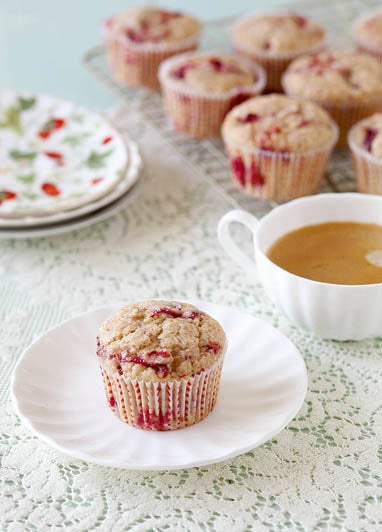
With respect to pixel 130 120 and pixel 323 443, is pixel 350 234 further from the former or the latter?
pixel 130 120

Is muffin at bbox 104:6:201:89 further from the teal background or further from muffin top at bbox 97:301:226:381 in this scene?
muffin top at bbox 97:301:226:381

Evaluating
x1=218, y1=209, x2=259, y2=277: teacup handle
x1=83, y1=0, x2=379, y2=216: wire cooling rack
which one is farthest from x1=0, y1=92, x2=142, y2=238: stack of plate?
x1=218, y1=209, x2=259, y2=277: teacup handle

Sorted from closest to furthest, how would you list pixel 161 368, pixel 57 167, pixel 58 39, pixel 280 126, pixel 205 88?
pixel 161 368, pixel 280 126, pixel 57 167, pixel 205 88, pixel 58 39

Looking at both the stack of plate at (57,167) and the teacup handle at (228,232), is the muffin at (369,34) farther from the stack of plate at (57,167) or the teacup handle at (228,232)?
the teacup handle at (228,232)

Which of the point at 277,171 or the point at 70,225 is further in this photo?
the point at 277,171

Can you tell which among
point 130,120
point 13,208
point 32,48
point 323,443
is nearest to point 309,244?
point 323,443

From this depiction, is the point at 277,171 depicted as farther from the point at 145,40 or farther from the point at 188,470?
the point at 188,470

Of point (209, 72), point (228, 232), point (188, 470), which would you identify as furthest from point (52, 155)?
point (188, 470)
